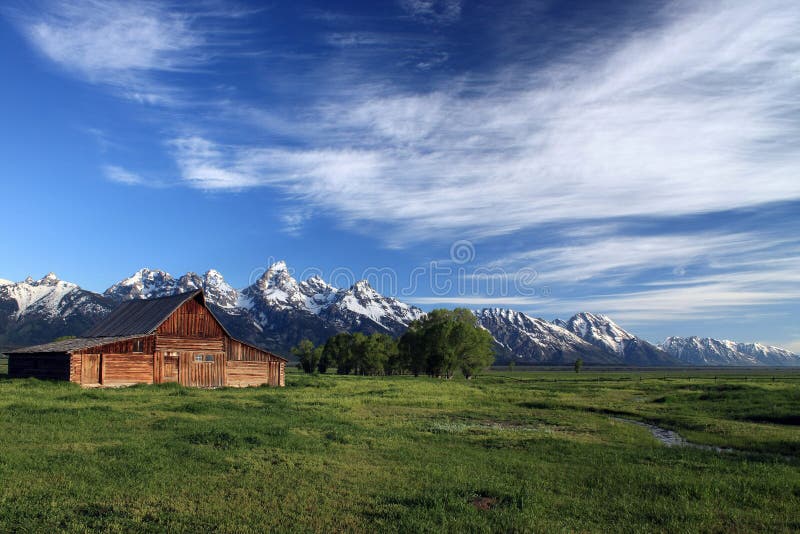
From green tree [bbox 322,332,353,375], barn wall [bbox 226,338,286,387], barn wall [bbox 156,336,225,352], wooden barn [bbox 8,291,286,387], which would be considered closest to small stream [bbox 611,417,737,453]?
barn wall [bbox 226,338,286,387]

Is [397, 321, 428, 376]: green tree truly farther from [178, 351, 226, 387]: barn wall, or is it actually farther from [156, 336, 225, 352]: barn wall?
[156, 336, 225, 352]: barn wall

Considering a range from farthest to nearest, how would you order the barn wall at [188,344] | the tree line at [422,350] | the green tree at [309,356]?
1. the green tree at [309,356]
2. the tree line at [422,350]
3. the barn wall at [188,344]

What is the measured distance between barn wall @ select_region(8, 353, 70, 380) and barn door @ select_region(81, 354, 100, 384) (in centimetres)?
128

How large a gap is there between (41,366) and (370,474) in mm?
51504

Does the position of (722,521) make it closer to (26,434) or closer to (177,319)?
(26,434)

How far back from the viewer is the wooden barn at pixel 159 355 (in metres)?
51.8

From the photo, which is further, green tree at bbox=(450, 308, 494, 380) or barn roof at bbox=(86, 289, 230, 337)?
green tree at bbox=(450, 308, 494, 380)

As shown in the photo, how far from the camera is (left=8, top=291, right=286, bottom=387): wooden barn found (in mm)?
51750

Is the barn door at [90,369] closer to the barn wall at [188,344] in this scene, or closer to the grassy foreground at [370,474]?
the barn wall at [188,344]

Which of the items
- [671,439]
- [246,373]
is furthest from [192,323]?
[671,439]

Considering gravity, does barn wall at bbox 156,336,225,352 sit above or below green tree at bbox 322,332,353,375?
above

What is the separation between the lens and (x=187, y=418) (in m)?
29.2

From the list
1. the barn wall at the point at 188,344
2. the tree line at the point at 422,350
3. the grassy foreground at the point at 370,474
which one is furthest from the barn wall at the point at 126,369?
the tree line at the point at 422,350

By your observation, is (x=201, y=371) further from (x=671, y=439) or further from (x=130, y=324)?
(x=671, y=439)
